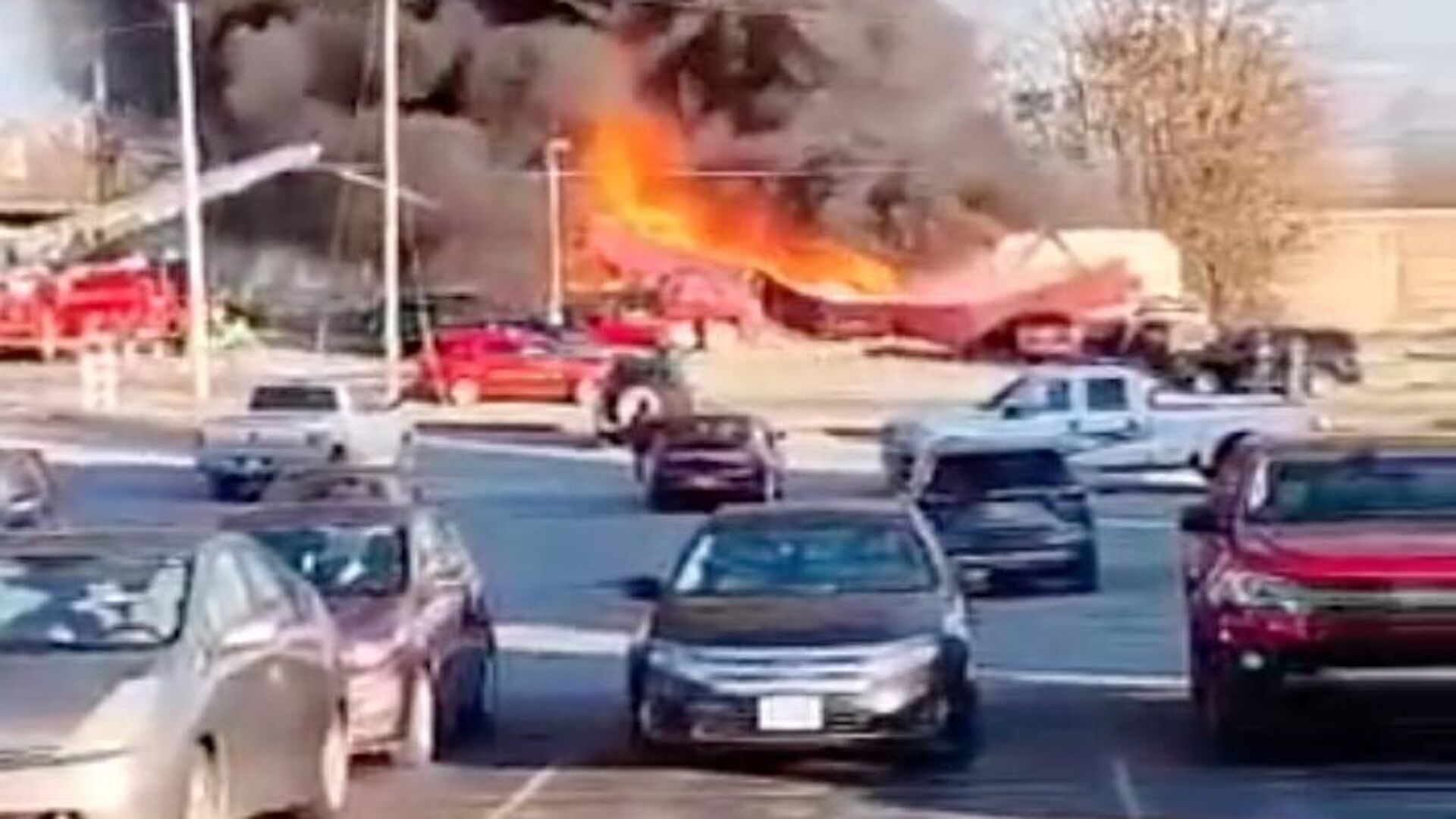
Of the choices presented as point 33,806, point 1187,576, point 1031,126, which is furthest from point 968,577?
point 1031,126

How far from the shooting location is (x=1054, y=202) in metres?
92.8

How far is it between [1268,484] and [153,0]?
254 ft

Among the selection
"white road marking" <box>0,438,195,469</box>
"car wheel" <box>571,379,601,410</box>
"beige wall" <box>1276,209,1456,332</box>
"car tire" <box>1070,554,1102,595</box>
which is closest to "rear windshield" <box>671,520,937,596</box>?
"car tire" <box>1070,554,1102,595</box>

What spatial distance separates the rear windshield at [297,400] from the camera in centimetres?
5294

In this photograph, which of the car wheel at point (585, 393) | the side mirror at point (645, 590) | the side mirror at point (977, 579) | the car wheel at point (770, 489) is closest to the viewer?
the side mirror at point (645, 590)

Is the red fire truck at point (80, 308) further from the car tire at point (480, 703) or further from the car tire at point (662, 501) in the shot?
the car tire at point (480, 703)

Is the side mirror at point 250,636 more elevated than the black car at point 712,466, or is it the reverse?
the side mirror at point 250,636

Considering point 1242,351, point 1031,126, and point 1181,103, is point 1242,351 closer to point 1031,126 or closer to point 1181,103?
point 1181,103

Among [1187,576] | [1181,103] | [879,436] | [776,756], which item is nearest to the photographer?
[776,756]

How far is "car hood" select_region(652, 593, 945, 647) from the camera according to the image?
18.9 m

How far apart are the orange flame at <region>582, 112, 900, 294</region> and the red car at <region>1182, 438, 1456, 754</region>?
69.7 m

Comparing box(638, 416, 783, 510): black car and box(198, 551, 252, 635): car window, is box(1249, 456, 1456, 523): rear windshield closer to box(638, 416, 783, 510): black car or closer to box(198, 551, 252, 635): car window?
box(198, 551, 252, 635): car window

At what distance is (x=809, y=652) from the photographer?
18750 mm

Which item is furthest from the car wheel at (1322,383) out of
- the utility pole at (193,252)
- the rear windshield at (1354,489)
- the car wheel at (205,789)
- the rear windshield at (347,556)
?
the car wheel at (205,789)
